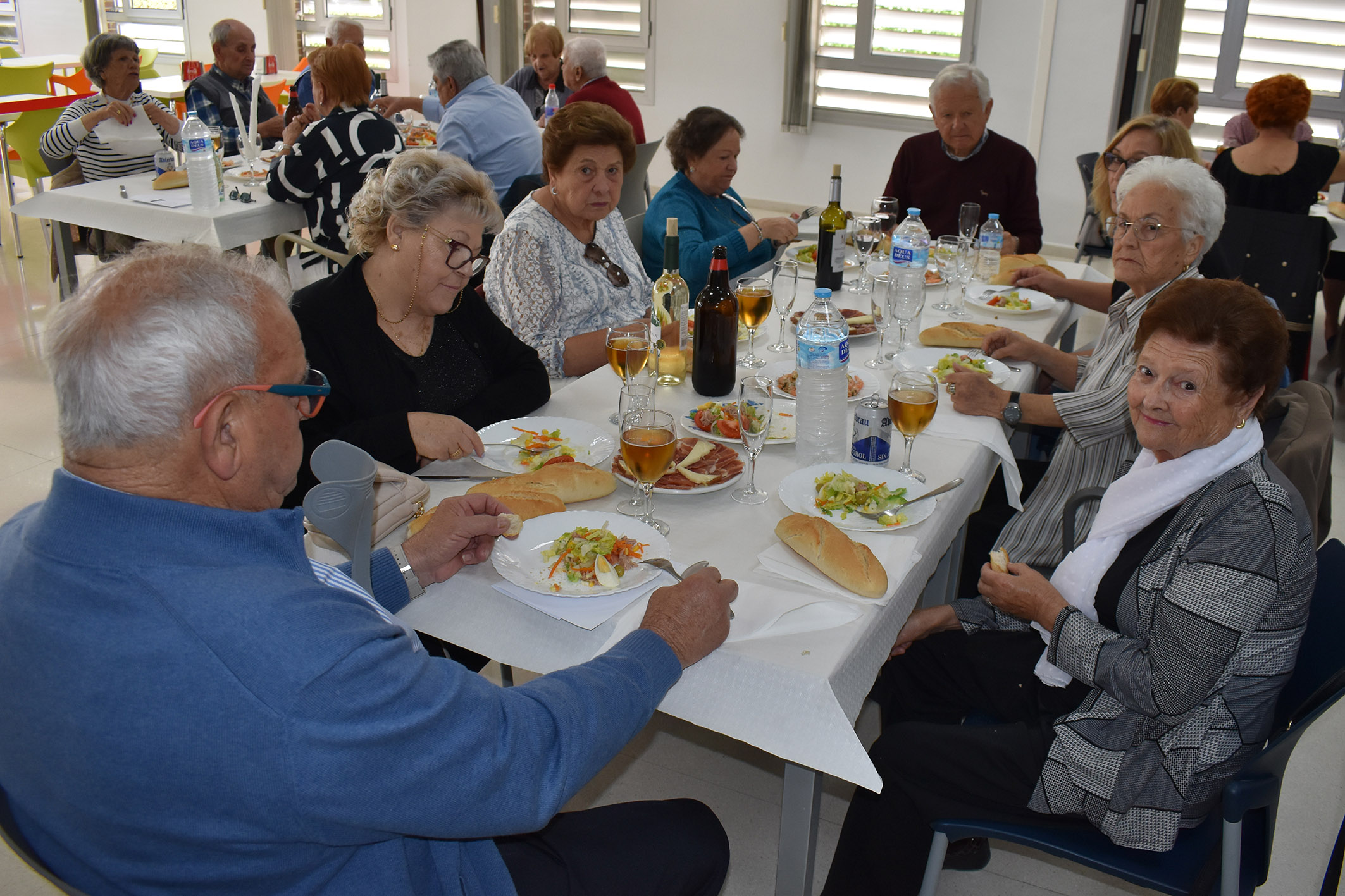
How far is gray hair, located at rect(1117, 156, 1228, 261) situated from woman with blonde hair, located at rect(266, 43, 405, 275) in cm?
308

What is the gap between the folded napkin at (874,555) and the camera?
4.84 feet

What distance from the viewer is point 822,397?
1.89 m

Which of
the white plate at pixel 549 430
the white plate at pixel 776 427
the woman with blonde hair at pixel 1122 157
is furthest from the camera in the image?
the woman with blonde hair at pixel 1122 157

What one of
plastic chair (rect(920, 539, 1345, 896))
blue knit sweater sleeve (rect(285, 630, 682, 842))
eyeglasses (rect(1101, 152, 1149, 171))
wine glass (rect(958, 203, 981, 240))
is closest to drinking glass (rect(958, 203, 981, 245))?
wine glass (rect(958, 203, 981, 240))

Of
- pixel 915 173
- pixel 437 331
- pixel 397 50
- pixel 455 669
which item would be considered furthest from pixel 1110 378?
pixel 397 50

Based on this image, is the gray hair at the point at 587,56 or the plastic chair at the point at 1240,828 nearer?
the plastic chair at the point at 1240,828

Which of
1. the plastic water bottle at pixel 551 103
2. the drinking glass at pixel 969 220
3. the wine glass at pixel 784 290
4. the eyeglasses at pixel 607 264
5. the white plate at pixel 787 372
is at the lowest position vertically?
the white plate at pixel 787 372

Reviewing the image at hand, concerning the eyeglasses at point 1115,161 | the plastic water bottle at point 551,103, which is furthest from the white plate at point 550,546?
the plastic water bottle at point 551,103

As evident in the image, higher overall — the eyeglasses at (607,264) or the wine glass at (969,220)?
the wine glass at (969,220)

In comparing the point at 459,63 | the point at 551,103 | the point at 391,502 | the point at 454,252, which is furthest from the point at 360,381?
the point at 551,103

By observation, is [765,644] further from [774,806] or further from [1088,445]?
[1088,445]

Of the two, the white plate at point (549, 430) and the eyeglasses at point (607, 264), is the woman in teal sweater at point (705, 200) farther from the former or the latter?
the white plate at point (549, 430)

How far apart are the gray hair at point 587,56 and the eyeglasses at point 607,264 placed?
11.1 feet

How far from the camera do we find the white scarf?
1.54 m
